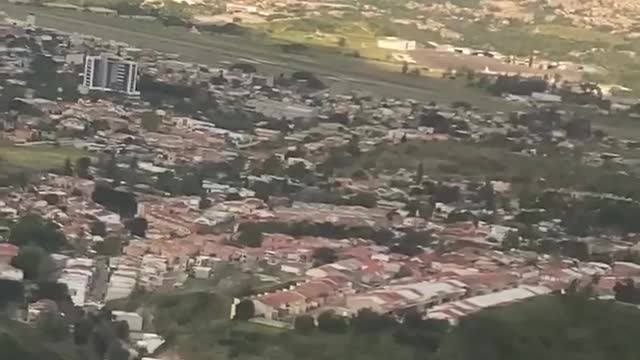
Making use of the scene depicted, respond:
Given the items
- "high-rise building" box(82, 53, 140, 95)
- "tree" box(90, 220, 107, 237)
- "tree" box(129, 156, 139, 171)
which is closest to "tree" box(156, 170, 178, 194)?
"tree" box(129, 156, 139, 171)

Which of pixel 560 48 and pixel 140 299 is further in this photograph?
pixel 560 48

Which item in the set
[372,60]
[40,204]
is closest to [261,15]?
[372,60]

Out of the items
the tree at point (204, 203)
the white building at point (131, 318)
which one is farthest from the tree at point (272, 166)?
the white building at point (131, 318)

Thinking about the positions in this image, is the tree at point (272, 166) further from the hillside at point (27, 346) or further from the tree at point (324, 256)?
the hillside at point (27, 346)

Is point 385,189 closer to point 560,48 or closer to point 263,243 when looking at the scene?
point 263,243

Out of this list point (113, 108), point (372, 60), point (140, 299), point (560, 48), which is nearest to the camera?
point (140, 299)

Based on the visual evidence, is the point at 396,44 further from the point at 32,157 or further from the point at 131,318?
the point at 131,318

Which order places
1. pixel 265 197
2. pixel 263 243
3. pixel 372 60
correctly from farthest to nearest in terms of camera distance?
pixel 372 60 → pixel 265 197 → pixel 263 243
